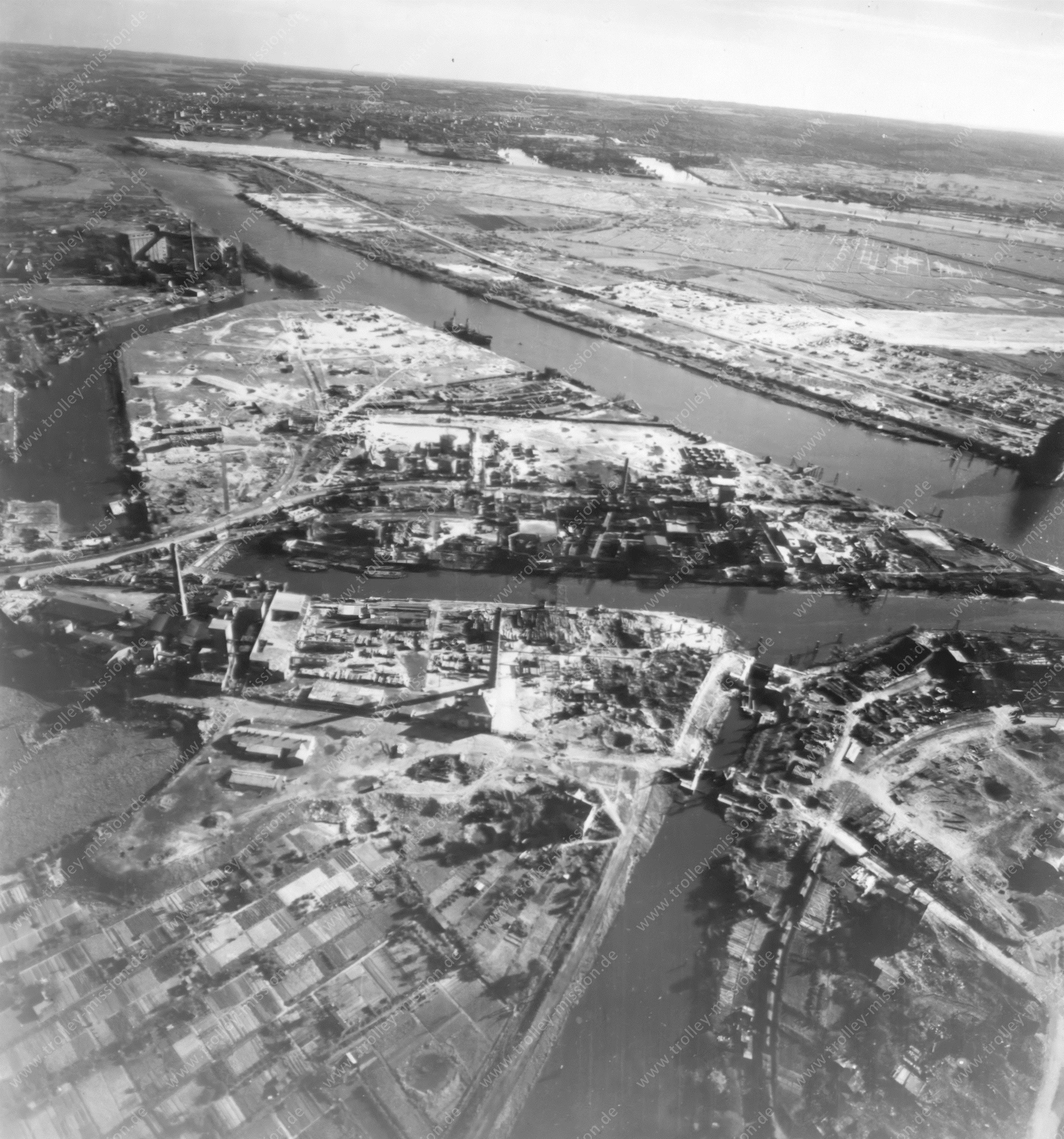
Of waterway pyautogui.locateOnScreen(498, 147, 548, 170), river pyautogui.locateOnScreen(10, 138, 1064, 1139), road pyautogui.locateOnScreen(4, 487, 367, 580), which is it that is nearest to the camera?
river pyautogui.locateOnScreen(10, 138, 1064, 1139)

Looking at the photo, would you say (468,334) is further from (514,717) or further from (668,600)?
(514,717)

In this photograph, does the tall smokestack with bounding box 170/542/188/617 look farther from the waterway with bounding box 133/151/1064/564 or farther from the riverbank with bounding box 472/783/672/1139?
the waterway with bounding box 133/151/1064/564

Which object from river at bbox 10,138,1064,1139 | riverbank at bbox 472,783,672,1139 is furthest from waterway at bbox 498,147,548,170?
riverbank at bbox 472,783,672,1139

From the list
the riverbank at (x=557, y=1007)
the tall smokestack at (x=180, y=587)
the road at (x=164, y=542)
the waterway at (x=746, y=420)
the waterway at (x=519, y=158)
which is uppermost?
the waterway at (x=519, y=158)

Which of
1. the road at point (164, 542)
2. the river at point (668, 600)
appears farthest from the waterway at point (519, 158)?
the road at point (164, 542)

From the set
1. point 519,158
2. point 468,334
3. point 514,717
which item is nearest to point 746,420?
point 468,334

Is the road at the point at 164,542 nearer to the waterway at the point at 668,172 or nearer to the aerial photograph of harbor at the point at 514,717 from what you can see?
the aerial photograph of harbor at the point at 514,717
